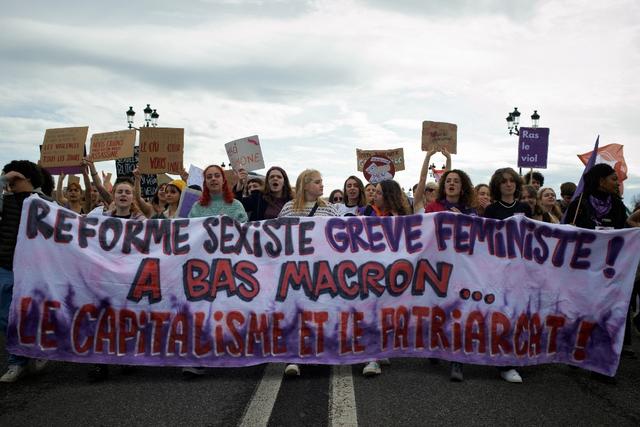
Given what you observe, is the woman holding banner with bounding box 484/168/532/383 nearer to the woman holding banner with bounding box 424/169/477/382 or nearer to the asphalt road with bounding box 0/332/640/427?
the woman holding banner with bounding box 424/169/477/382

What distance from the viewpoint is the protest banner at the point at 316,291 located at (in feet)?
14.6

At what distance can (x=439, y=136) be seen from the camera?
24.1ft

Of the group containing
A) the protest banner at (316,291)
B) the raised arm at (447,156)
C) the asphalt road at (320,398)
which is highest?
the raised arm at (447,156)

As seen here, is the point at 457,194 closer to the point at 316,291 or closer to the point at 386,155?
the point at 316,291

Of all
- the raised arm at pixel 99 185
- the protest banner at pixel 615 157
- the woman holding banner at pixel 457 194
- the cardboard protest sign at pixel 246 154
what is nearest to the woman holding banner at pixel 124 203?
the raised arm at pixel 99 185

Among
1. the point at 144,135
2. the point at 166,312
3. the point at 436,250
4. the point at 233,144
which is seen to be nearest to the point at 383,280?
the point at 436,250

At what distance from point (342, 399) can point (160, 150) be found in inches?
239

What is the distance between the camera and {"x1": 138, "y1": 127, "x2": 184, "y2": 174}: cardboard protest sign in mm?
8688

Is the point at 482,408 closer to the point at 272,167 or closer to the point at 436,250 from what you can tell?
the point at 436,250

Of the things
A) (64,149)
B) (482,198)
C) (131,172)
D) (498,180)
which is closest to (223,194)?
(498,180)

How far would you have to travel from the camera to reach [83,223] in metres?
4.75

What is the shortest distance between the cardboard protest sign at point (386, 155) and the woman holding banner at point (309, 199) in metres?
6.55

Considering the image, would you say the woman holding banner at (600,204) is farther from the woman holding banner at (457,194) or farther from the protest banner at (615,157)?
the protest banner at (615,157)

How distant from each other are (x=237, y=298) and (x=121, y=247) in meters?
Answer: 1.10
